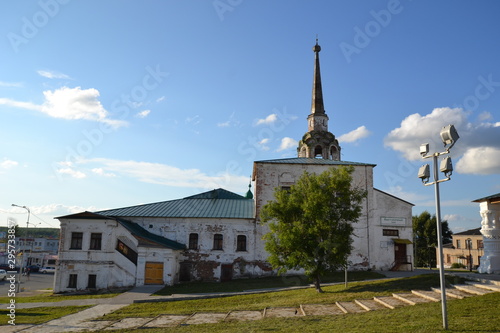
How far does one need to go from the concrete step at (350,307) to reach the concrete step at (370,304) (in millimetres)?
128

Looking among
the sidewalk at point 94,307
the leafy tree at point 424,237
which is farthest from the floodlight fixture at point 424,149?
the leafy tree at point 424,237

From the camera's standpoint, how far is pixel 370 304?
1311cm

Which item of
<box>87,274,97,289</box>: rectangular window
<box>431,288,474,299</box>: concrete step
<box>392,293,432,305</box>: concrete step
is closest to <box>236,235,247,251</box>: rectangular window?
<box>87,274,97,289</box>: rectangular window

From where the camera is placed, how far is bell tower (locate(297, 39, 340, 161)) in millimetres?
35812

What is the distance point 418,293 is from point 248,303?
23.5 ft

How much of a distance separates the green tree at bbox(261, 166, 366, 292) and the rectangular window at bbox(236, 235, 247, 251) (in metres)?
10.3

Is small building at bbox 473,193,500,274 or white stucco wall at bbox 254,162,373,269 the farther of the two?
white stucco wall at bbox 254,162,373,269

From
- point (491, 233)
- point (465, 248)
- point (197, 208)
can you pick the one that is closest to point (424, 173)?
point (491, 233)

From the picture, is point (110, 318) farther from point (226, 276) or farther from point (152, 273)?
point (226, 276)

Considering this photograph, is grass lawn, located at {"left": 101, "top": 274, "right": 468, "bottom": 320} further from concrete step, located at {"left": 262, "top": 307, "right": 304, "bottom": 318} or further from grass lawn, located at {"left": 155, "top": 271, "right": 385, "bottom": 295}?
grass lawn, located at {"left": 155, "top": 271, "right": 385, "bottom": 295}

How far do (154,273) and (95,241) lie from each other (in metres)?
5.28

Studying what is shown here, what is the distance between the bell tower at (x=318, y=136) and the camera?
3581 centimetres

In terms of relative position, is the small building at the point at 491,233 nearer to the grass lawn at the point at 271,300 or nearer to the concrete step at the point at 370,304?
the grass lawn at the point at 271,300

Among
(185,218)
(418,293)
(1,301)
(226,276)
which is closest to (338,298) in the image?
(418,293)
